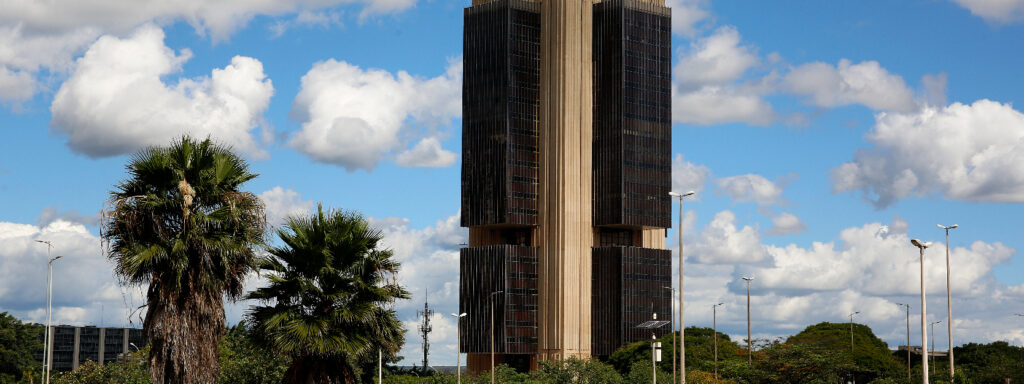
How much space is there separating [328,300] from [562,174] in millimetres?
115457

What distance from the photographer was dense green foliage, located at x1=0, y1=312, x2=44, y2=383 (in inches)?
5910

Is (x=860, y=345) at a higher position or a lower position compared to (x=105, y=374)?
higher

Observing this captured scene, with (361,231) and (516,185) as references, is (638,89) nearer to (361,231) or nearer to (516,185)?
(516,185)

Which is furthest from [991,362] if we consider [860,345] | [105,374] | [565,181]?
[105,374]

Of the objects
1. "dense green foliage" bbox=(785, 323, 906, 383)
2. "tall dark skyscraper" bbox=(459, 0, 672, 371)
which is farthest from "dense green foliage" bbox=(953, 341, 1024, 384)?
"tall dark skyscraper" bbox=(459, 0, 672, 371)

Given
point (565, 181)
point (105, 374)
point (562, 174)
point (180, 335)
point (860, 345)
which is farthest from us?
point (860, 345)

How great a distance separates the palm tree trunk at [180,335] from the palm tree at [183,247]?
27 millimetres

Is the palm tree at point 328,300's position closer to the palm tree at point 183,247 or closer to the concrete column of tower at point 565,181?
the palm tree at point 183,247

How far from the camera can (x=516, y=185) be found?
150125 millimetres

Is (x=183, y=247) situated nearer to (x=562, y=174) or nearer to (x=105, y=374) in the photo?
(x=105, y=374)

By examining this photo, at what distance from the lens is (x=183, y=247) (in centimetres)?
3089

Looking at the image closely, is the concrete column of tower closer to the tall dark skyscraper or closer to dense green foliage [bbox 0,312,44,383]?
the tall dark skyscraper

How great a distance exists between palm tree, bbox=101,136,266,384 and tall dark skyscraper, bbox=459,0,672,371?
379ft

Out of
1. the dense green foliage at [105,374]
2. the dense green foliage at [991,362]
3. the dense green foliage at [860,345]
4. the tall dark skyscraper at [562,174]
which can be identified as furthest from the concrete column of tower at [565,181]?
the dense green foliage at [105,374]
